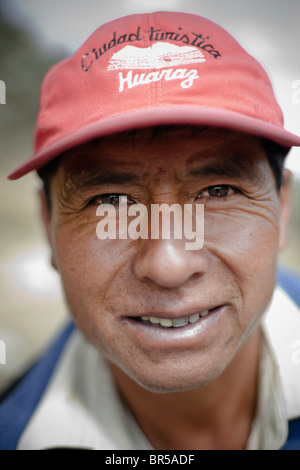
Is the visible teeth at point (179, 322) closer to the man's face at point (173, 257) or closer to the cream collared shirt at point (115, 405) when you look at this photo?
the man's face at point (173, 257)

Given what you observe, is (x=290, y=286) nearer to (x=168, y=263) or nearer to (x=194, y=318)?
(x=194, y=318)

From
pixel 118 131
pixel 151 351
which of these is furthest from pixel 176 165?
pixel 151 351

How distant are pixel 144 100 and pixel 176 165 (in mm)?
174

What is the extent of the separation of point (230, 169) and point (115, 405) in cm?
93

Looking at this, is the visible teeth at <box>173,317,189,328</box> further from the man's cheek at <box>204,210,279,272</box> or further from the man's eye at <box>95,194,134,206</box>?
the man's eye at <box>95,194,134,206</box>

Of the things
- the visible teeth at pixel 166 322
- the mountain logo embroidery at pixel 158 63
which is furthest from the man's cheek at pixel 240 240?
the mountain logo embroidery at pixel 158 63

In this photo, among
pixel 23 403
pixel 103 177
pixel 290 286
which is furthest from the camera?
pixel 290 286

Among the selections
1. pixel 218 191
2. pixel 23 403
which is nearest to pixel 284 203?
pixel 218 191

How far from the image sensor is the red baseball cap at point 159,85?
2.88 ft

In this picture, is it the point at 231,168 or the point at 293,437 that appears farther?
the point at 293,437

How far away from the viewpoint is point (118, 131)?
0.88 m

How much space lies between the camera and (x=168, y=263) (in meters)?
0.88
